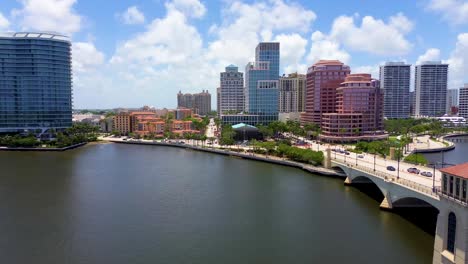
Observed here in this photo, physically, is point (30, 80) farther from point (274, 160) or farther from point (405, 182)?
point (405, 182)

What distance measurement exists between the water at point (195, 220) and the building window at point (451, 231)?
12.4 ft

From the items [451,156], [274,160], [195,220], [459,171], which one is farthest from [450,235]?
[451,156]

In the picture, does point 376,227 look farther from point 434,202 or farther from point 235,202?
point 235,202

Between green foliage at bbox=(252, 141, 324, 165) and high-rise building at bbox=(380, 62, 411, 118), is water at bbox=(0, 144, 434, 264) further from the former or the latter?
high-rise building at bbox=(380, 62, 411, 118)

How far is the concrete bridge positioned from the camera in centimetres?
2388

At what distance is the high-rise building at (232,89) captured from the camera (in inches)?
6880

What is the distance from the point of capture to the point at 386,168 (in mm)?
50125

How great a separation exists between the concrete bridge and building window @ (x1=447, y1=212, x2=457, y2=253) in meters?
0.21

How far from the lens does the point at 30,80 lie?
109562mm

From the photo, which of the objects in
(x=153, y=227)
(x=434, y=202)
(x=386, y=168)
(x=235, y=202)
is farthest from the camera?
(x=386, y=168)

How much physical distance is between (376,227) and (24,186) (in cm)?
5000

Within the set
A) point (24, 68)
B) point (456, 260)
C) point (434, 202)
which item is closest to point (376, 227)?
point (434, 202)

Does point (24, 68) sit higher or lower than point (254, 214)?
higher

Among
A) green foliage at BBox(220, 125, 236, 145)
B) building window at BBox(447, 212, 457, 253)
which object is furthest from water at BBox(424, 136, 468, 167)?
building window at BBox(447, 212, 457, 253)
